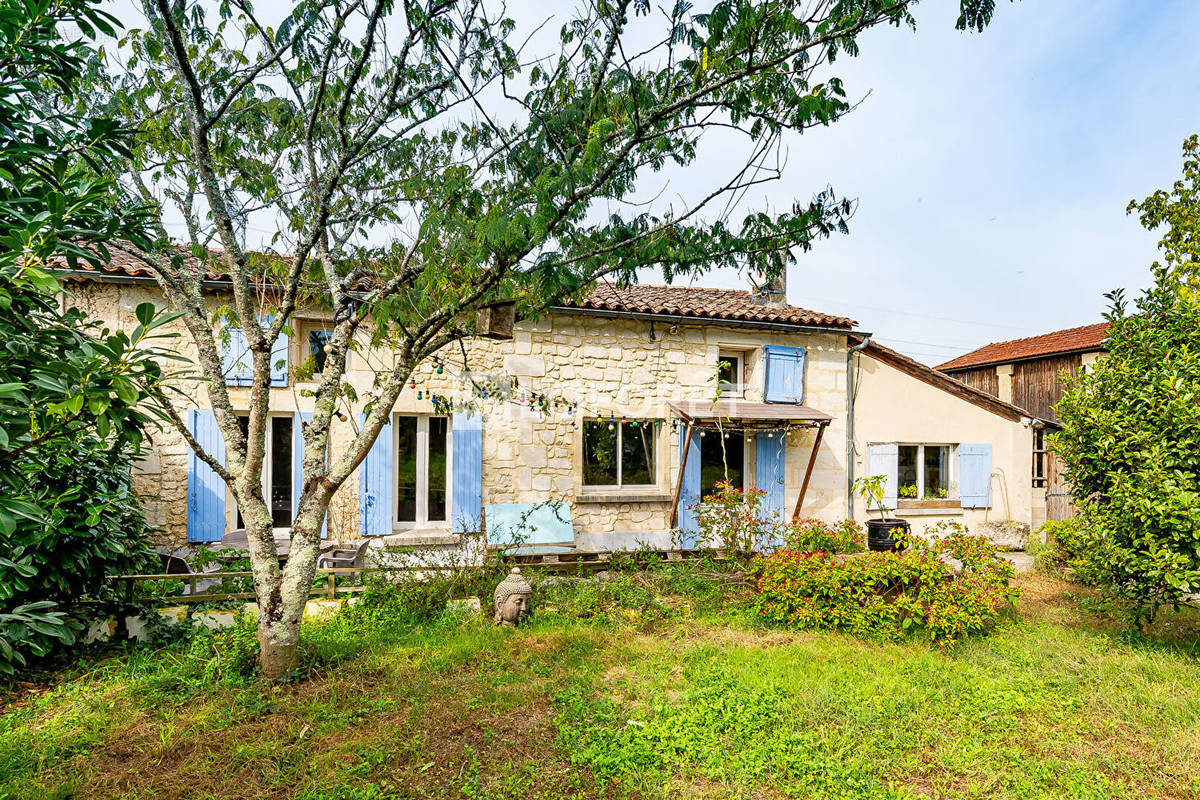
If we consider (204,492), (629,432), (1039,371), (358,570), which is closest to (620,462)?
(629,432)

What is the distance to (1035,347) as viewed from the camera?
49.0ft

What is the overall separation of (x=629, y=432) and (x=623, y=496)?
1.04m

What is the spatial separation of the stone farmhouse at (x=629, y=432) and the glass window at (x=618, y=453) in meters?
Result: 0.02

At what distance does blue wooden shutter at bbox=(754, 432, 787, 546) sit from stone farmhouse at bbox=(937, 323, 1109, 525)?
5292 mm

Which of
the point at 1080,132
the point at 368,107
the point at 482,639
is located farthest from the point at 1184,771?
the point at 368,107

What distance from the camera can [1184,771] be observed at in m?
3.30

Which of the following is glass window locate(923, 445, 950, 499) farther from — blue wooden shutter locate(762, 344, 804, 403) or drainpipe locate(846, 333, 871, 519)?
blue wooden shutter locate(762, 344, 804, 403)

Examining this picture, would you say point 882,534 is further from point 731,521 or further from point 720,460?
point 720,460

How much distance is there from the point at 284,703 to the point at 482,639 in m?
1.63

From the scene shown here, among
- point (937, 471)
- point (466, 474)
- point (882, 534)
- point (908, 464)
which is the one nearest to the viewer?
point (882, 534)

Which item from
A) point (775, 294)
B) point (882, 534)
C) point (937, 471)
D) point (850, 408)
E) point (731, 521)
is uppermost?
point (775, 294)

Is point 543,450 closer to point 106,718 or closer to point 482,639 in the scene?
point 482,639

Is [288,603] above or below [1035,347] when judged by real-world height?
below

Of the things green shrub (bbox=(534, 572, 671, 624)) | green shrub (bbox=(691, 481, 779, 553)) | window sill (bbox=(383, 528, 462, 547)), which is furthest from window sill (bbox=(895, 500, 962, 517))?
window sill (bbox=(383, 528, 462, 547))
